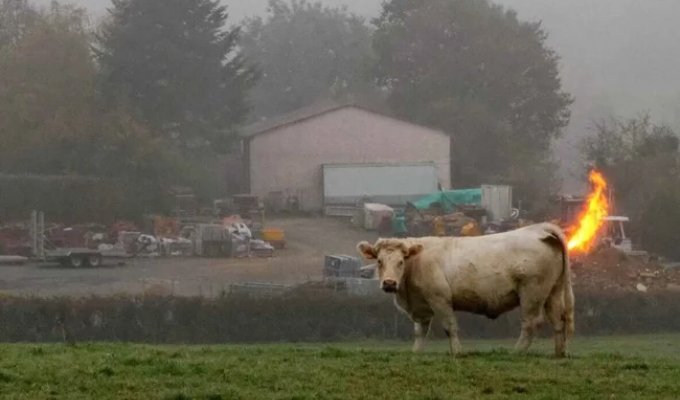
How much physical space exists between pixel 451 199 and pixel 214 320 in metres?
33.5

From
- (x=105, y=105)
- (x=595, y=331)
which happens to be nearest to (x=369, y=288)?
(x=595, y=331)

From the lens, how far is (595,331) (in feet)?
142

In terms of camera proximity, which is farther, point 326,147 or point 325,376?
point 326,147

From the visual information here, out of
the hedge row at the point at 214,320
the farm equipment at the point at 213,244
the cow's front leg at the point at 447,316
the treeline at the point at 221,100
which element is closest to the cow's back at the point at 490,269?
the cow's front leg at the point at 447,316

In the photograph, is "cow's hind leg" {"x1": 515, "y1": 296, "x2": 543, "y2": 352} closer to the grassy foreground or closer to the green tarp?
the grassy foreground

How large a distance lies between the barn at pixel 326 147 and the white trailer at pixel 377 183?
111 cm

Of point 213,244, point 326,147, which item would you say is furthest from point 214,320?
point 326,147

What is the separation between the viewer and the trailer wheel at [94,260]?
57906mm

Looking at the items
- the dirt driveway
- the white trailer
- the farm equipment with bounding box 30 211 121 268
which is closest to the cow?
the dirt driveway

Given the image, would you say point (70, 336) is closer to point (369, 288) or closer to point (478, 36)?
point (369, 288)

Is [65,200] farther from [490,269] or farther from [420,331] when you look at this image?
[490,269]

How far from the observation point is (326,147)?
79.8 meters

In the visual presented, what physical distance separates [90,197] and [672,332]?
3503cm

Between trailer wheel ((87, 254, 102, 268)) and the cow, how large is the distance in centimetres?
4136
